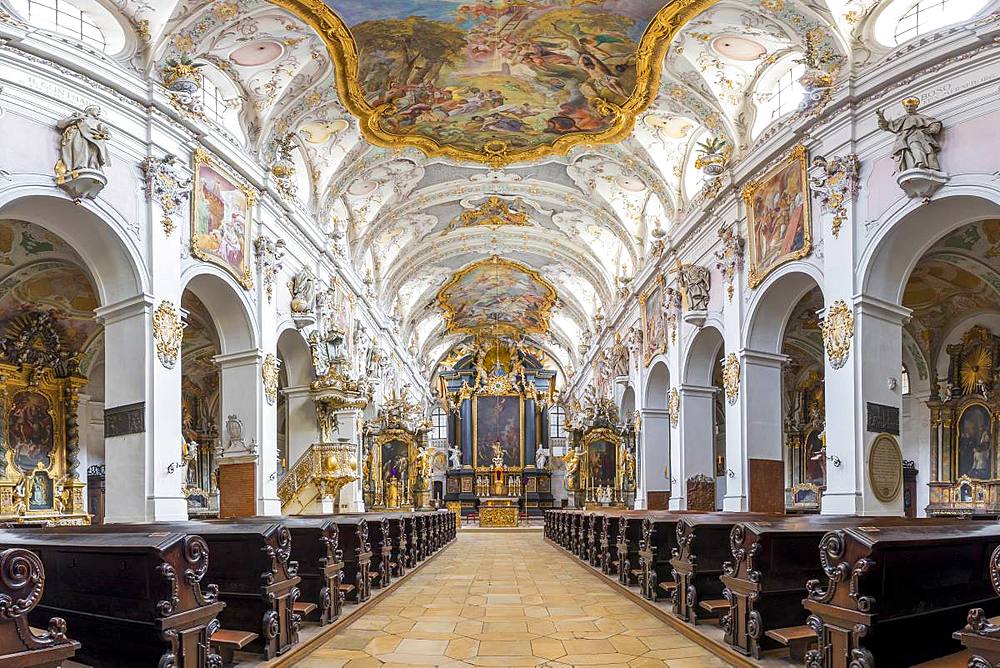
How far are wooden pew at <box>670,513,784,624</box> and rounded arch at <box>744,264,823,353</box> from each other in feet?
23.8

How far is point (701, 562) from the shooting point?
Result: 318 inches

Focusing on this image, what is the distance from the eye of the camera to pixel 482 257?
108 feet

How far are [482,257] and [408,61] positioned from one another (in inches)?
636

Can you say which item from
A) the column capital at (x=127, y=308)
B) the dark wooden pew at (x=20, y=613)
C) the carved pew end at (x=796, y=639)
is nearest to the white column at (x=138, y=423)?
the column capital at (x=127, y=308)

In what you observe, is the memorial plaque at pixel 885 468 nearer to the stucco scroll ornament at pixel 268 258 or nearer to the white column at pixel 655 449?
the white column at pixel 655 449

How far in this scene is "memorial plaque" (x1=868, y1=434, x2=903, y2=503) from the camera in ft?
39.7

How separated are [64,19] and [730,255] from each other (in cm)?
1187

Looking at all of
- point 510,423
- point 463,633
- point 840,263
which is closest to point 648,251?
point 840,263

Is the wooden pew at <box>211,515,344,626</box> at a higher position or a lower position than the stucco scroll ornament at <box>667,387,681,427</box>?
lower

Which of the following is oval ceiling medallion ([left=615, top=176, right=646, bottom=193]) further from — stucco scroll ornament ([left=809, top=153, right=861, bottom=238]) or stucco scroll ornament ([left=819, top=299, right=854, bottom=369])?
stucco scroll ornament ([left=819, top=299, right=854, bottom=369])

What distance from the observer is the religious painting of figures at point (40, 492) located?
1631cm

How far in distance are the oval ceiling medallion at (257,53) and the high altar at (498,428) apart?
31953mm

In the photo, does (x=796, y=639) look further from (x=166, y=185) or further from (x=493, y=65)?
(x=493, y=65)

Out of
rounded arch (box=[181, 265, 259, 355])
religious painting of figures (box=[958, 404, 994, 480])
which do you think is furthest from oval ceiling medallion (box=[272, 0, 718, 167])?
religious painting of figures (box=[958, 404, 994, 480])
